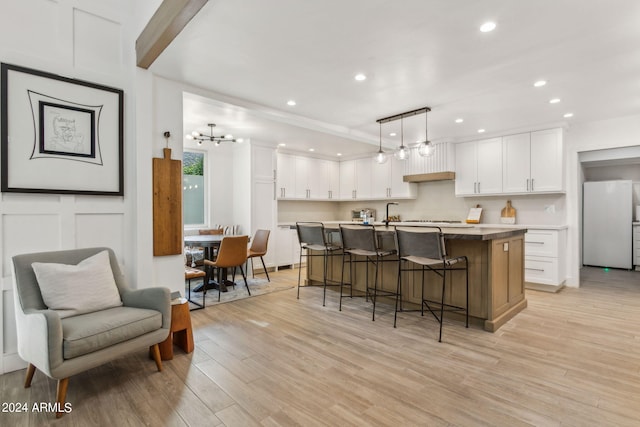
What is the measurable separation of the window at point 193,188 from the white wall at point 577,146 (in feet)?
20.7

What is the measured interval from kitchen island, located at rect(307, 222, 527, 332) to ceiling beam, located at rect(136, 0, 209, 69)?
2.61 m

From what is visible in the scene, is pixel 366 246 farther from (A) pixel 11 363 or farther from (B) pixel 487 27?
(A) pixel 11 363

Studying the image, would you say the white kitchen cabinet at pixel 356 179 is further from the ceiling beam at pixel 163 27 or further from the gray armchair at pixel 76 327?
the gray armchair at pixel 76 327

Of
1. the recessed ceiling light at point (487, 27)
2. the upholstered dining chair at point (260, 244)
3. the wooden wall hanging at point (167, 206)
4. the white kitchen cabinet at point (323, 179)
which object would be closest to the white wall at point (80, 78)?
the wooden wall hanging at point (167, 206)

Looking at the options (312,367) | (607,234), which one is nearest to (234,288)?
(312,367)

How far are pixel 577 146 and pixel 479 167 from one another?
4.64 feet

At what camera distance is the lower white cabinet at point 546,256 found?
4750 millimetres

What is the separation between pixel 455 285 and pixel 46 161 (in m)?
3.87

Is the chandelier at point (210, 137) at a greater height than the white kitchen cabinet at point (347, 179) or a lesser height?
greater

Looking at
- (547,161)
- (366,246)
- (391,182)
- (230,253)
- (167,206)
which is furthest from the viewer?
(391,182)

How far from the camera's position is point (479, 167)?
18.9ft

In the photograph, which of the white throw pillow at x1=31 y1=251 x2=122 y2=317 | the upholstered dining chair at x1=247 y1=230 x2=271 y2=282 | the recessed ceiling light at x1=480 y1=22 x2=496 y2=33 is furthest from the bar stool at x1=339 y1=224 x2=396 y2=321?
the white throw pillow at x1=31 y1=251 x2=122 y2=317

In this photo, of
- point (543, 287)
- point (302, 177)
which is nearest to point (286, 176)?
point (302, 177)

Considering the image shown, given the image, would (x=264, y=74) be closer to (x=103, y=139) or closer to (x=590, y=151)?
(x=103, y=139)
